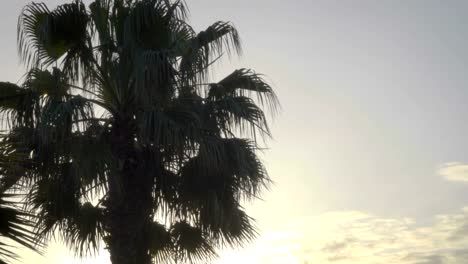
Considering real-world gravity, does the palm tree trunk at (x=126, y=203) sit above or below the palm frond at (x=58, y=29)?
below

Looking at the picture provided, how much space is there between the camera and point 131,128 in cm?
1047

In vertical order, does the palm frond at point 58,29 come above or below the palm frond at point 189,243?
above

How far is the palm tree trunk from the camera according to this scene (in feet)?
33.5

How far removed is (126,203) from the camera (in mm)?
10273

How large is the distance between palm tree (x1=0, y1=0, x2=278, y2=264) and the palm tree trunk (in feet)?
0.06

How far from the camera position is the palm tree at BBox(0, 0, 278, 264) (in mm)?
9711

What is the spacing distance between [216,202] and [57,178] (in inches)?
104

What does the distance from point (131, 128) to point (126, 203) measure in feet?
4.13

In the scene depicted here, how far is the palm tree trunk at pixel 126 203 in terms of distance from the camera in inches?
402

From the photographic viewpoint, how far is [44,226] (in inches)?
420

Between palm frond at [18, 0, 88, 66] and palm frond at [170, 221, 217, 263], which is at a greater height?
palm frond at [18, 0, 88, 66]

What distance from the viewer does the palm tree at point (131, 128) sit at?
9.71 meters

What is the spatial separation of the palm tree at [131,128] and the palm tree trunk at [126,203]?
0.7 inches

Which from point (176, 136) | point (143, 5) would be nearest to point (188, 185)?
point (176, 136)
